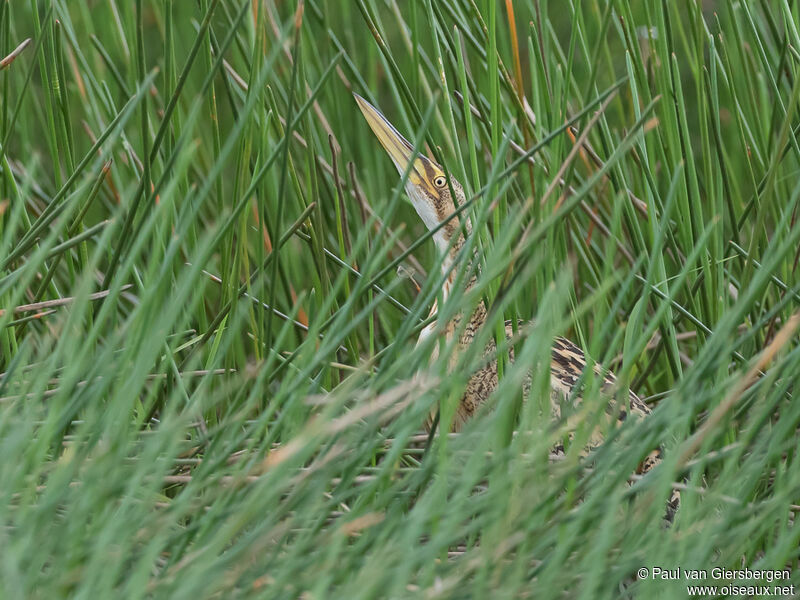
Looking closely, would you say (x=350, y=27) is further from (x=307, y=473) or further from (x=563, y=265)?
(x=307, y=473)

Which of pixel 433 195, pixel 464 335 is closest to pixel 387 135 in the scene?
pixel 433 195

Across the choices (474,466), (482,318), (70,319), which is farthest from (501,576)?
(482,318)

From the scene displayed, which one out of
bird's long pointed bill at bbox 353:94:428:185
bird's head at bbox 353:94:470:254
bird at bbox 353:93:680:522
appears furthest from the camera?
bird's head at bbox 353:94:470:254

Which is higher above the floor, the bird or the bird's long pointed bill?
the bird's long pointed bill

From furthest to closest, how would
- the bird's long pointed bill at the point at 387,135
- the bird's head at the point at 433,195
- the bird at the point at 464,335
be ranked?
the bird's head at the point at 433,195 → the bird's long pointed bill at the point at 387,135 → the bird at the point at 464,335

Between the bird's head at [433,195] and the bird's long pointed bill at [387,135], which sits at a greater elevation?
the bird's long pointed bill at [387,135]

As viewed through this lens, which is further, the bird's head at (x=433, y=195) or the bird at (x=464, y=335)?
the bird's head at (x=433, y=195)

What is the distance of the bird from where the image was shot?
152 centimetres

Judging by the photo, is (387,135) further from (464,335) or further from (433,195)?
(464,335)

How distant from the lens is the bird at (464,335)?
152cm

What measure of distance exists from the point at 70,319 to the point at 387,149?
1.12 metres

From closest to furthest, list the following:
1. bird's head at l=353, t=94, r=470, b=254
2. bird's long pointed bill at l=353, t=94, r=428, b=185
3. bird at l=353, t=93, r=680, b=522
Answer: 1. bird at l=353, t=93, r=680, b=522
2. bird's long pointed bill at l=353, t=94, r=428, b=185
3. bird's head at l=353, t=94, r=470, b=254

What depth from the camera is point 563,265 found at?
159 centimetres

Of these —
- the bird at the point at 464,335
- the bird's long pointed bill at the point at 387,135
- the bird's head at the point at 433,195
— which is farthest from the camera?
the bird's head at the point at 433,195
